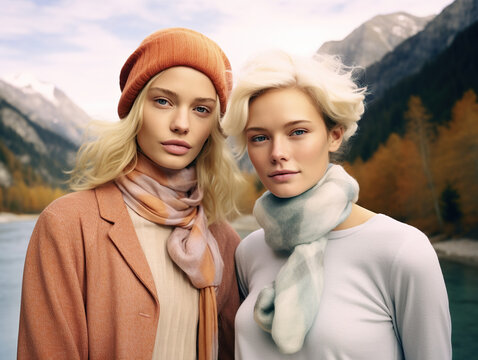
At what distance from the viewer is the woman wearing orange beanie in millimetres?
1770

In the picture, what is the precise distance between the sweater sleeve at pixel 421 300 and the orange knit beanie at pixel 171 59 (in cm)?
110

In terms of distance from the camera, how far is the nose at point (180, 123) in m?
1.95

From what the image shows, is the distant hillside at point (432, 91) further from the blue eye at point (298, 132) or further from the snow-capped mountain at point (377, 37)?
the blue eye at point (298, 132)

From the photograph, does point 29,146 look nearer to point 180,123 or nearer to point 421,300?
point 180,123

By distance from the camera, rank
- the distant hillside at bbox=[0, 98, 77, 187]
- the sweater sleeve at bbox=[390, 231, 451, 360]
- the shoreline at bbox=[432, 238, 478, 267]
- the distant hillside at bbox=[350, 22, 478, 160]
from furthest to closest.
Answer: the distant hillside at bbox=[0, 98, 77, 187] < the distant hillside at bbox=[350, 22, 478, 160] < the shoreline at bbox=[432, 238, 478, 267] < the sweater sleeve at bbox=[390, 231, 451, 360]

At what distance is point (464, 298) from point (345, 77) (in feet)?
32.3

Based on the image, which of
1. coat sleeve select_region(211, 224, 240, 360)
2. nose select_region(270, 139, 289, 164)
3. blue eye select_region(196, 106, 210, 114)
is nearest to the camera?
nose select_region(270, 139, 289, 164)

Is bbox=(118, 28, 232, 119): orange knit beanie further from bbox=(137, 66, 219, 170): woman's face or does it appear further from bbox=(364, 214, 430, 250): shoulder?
bbox=(364, 214, 430, 250): shoulder

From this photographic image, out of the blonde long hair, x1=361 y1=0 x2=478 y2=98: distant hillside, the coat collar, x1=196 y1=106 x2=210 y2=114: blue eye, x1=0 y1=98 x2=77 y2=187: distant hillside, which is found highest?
x1=361 y1=0 x2=478 y2=98: distant hillside

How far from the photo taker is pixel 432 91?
11.9 m

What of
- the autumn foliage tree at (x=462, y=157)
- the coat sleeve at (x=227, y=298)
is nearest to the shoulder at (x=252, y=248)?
the coat sleeve at (x=227, y=298)

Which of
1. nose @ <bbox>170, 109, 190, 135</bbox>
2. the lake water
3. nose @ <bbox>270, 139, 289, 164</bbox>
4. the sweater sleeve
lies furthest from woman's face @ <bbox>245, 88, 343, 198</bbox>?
the lake water

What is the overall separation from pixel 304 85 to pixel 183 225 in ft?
2.84

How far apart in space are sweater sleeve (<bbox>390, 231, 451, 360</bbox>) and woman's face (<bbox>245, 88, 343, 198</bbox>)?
1.47ft
